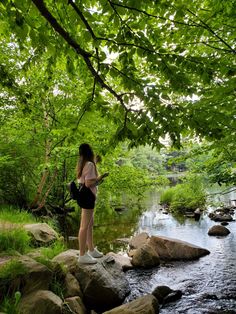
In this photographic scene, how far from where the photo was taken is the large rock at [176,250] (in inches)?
312

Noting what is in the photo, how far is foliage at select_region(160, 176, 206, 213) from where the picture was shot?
507 inches

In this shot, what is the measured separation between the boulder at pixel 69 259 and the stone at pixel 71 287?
0.81 ft

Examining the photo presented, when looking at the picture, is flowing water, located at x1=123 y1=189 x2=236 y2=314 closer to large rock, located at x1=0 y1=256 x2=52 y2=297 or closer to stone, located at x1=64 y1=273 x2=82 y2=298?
stone, located at x1=64 y1=273 x2=82 y2=298

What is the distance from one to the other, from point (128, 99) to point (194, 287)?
16.6 feet

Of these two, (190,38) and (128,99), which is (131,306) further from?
(190,38)

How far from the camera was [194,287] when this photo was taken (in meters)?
6.02

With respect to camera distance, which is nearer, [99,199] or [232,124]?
[232,124]

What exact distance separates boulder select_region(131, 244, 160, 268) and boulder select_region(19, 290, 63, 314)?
363 cm

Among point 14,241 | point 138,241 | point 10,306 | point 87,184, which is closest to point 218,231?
point 138,241

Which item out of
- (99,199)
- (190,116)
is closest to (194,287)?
(190,116)

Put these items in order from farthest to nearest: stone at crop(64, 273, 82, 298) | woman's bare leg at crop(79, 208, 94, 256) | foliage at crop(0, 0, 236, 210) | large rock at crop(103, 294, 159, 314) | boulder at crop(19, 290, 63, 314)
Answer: woman's bare leg at crop(79, 208, 94, 256), stone at crop(64, 273, 82, 298), large rock at crop(103, 294, 159, 314), boulder at crop(19, 290, 63, 314), foliage at crop(0, 0, 236, 210)

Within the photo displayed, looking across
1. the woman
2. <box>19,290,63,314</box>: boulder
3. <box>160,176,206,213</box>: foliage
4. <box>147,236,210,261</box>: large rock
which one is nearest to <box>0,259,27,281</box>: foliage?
<box>19,290,63,314</box>: boulder

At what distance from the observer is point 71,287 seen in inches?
195

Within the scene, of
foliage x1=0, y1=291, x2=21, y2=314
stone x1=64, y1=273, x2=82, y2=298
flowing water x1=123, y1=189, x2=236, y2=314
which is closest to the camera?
foliage x1=0, y1=291, x2=21, y2=314
